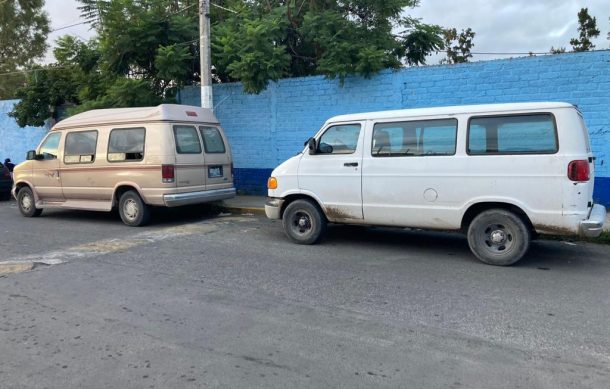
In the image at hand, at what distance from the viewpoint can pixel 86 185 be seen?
35.1 feet

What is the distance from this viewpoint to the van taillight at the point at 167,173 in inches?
382

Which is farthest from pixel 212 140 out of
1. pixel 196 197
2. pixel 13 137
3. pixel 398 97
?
pixel 13 137

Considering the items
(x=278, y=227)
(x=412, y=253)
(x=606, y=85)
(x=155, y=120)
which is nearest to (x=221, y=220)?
(x=278, y=227)

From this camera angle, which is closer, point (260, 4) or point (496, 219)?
point (496, 219)

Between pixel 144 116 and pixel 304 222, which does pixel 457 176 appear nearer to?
pixel 304 222

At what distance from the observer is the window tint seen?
10671mm

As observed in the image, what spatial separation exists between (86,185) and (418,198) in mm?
7122

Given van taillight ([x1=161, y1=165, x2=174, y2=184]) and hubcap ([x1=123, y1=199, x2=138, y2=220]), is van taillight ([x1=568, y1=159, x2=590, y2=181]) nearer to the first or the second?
van taillight ([x1=161, y1=165, x2=174, y2=184])

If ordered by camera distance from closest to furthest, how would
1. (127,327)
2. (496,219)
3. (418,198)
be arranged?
1. (127,327)
2. (496,219)
3. (418,198)

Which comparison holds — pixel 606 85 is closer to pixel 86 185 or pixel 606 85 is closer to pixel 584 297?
pixel 584 297

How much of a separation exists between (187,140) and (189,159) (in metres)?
0.40

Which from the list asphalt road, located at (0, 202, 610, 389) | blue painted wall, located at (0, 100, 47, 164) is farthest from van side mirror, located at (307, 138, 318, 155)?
blue painted wall, located at (0, 100, 47, 164)

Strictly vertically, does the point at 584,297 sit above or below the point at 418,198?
below

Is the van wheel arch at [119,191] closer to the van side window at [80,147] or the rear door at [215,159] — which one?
the van side window at [80,147]
